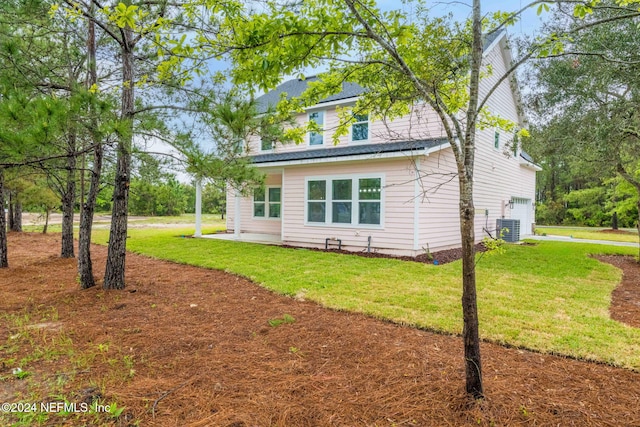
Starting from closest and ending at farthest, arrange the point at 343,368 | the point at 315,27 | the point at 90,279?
the point at 315,27 → the point at 343,368 → the point at 90,279

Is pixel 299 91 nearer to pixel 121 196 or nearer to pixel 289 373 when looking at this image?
pixel 121 196

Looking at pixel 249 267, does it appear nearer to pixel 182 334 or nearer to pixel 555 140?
pixel 182 334

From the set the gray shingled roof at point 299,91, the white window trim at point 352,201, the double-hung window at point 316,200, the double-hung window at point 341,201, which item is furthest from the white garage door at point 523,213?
the double-hung window at point 316,200

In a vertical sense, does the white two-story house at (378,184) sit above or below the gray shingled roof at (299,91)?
below

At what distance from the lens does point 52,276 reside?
6.89m

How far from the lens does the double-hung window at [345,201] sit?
10.2m

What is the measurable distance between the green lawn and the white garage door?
5.68 meters

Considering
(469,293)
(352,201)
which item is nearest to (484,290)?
(469,293)

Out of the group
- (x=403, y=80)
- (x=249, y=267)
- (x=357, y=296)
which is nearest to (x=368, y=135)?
(x=249, y=267)

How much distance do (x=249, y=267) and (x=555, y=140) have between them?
9.12 meters

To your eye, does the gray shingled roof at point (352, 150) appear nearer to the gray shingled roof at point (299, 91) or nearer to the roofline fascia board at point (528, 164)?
the gray shingled roof at point (299, 91)

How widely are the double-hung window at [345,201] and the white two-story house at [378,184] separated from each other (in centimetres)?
3

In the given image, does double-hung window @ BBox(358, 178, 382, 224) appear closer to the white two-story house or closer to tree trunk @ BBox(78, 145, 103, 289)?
the white two-story house

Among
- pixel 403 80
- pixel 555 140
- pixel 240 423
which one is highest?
pixel 555 140
